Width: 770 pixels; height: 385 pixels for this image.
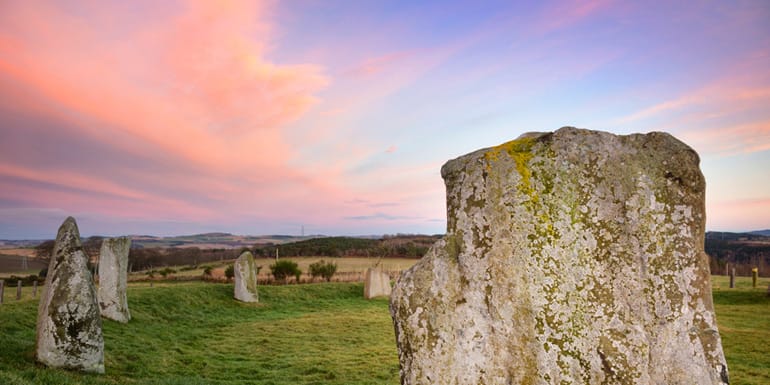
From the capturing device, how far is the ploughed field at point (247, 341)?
37.1 feet

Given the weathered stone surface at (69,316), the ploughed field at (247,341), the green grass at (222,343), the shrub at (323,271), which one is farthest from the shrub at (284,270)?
the weathered stone surface at (69,316)

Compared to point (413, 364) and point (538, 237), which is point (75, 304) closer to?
point (413, 364)

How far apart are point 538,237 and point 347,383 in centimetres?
799

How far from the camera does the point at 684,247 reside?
15.0ft

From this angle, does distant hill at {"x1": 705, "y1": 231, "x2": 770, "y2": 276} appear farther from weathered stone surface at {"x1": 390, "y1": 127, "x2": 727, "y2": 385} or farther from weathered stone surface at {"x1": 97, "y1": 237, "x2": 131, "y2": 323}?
weathered stone surface at {"x1": 97, "y1": 237, "x2": 131, "y2": 323}

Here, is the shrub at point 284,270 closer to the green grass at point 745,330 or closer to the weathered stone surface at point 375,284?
the weathered stone surface at point 375,284

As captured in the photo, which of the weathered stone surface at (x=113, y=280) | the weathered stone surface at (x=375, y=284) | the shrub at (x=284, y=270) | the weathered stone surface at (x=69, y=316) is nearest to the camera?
the weathered stone surface at (x=69, y=316)

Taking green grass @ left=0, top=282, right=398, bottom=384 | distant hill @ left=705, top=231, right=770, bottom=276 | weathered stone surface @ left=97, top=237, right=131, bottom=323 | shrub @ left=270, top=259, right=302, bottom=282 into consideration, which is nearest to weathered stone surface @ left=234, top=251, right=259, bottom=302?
green grass @ left=0, top=282, right=398, bottom=384

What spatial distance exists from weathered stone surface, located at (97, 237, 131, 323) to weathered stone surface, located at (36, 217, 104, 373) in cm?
716

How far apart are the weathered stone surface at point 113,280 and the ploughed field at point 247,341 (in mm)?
571

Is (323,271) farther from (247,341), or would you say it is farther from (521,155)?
(521,155)

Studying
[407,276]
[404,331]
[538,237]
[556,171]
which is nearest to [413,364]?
Result: [404,331]

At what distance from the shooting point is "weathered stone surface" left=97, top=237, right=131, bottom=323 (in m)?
17.3

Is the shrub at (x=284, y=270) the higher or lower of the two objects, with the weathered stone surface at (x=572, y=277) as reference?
lower
